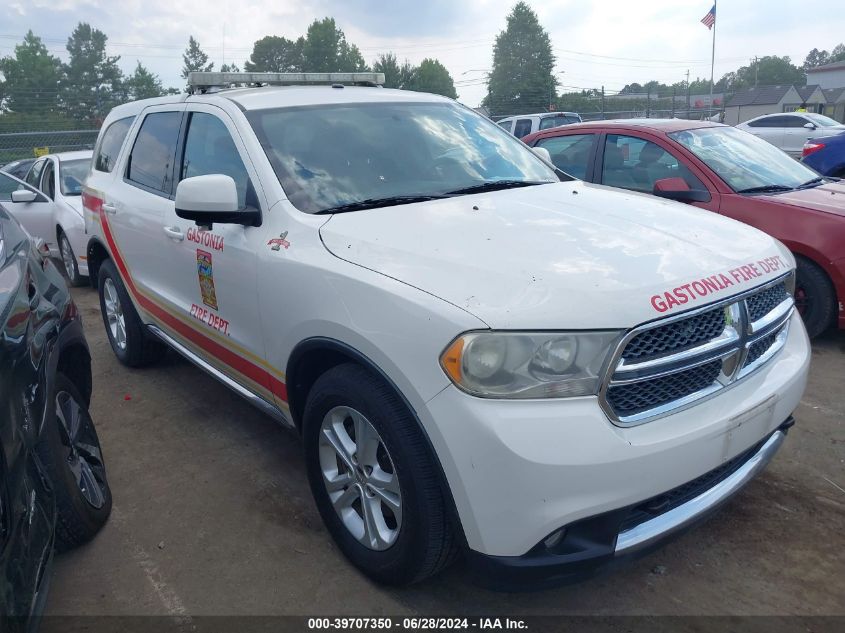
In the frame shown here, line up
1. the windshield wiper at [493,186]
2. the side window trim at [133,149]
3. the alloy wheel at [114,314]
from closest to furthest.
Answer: the windshield wiper at [493,186] → the side window trim at [133,149] → the alloy wheel at [114,314]

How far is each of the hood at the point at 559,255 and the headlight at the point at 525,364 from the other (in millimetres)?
44

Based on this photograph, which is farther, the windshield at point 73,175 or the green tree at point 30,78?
the green tree at point 30,78

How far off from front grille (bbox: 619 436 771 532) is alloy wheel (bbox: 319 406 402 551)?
2.47 ft

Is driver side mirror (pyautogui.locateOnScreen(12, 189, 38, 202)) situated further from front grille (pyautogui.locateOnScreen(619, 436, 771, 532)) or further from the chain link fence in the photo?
the chain link fence

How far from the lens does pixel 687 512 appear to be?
7.39 ft

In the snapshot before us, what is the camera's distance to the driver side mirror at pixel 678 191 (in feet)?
16.9

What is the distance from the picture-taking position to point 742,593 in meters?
2.56

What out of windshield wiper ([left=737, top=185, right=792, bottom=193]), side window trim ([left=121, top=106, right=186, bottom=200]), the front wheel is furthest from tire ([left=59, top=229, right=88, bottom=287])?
windshield wiper ([left=737, top=185, right=792, bottom=193])

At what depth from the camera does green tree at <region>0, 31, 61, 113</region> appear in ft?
80.7

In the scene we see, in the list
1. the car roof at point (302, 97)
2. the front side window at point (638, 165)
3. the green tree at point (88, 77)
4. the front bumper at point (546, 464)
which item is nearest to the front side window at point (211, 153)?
the car roof at point (302, 97)

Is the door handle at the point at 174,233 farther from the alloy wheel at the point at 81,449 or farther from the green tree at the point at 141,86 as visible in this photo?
the green tree at the point at 141,86

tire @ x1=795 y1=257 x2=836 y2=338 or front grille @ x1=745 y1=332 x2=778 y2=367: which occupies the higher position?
front grille @ x1=745 y1=332 x2=778 y2=367

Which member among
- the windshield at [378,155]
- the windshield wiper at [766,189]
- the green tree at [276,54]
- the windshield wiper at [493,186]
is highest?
the green tree at [276,54]

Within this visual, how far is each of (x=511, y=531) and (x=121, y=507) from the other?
7.06 feet
